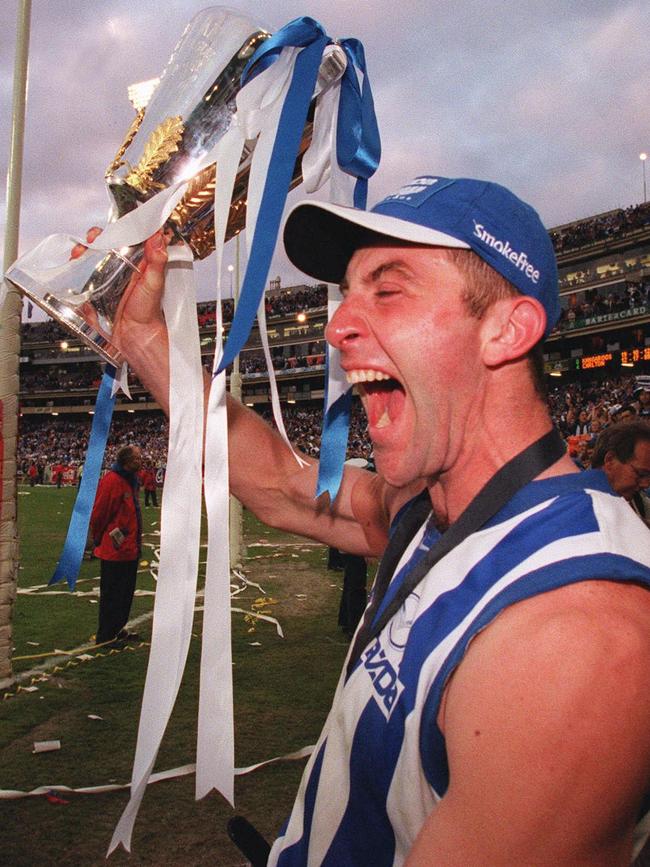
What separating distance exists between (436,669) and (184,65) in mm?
1914

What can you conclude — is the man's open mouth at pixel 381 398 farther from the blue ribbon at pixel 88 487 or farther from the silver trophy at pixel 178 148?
the blue ribbon at pixel 88 487

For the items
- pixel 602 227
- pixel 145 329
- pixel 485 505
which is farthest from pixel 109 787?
pixel 602 227

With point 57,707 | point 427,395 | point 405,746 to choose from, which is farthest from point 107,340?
point 57,707

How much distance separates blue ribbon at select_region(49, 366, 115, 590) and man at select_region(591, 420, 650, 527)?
150 inches

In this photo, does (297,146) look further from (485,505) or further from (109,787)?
(109,787)

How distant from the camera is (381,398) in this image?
5.80 feet

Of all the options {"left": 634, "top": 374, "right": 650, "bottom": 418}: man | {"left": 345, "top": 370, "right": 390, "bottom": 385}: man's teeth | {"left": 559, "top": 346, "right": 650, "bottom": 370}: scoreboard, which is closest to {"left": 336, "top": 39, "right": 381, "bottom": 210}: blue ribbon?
{"left": 345, "top": 370, "right": 390, "bottom": 385}: man's teeth

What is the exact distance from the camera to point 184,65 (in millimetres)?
2064

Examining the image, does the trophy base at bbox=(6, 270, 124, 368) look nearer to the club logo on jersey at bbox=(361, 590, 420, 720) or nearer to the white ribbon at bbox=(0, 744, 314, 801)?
the club logo on jersey at bbox=(361, 590, 420, 720)

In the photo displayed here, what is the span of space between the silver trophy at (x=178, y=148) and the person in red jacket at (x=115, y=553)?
5.79 metres

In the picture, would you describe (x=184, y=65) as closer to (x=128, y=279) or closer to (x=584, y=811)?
(x=128, y=279)

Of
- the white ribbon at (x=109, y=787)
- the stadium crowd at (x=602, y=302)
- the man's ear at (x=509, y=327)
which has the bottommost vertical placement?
the white ribbon at (x=109, y=787)

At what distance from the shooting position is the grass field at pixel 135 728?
3654mm

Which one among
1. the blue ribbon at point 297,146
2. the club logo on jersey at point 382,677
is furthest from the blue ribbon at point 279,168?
the club logo on jersey at point 382,677
